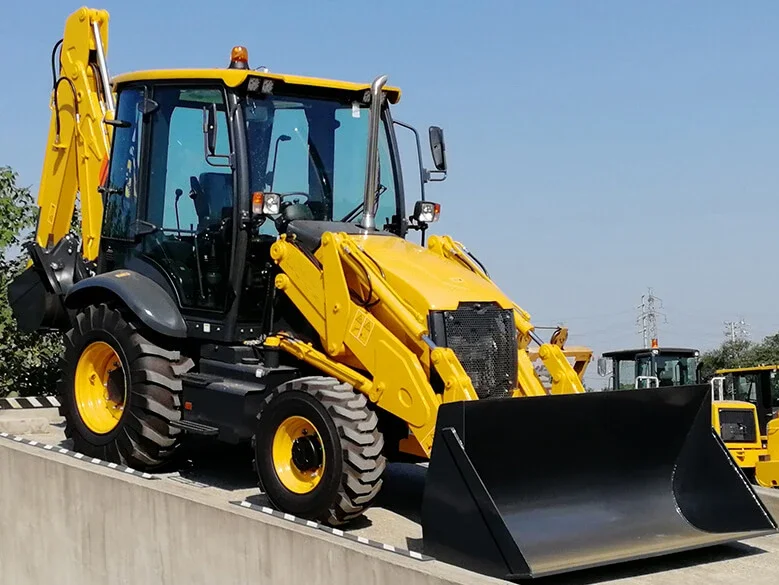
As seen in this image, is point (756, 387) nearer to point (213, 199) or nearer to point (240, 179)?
point (213, 199)

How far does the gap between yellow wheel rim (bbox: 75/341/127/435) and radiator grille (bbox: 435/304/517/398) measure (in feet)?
9.57

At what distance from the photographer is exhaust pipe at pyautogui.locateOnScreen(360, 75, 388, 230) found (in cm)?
820

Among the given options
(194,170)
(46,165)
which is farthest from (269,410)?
(46,165)

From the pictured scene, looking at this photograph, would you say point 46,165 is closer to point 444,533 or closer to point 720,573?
point 444,533

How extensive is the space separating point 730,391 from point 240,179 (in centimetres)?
1179

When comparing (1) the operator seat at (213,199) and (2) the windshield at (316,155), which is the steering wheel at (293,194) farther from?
(1) the operator seat at (213,199)

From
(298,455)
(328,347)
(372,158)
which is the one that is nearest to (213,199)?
(372,158)

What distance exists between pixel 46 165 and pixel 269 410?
174 inches

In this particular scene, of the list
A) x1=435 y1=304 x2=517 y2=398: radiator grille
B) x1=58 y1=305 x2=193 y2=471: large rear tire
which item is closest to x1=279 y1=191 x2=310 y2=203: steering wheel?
x1=58 y1=305 x2=193 y2=471: large rear tire

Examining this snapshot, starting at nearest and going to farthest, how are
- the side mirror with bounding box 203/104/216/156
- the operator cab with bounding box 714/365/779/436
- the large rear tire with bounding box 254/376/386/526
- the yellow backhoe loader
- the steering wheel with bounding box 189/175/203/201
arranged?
the yellow backhoe loader < the large rear tire with bounding box 254/376/386/526 < the side mirror with bounding box 203/104/216/156 < the steering wheel with bounding box 189/175/203/201 < the operator cab with bounding box 714/365/779/436

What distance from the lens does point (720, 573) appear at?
255 inches

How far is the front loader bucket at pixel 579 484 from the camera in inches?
239

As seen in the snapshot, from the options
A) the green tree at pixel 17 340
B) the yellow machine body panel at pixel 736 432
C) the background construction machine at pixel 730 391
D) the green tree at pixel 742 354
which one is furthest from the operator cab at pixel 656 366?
the green tree at pixel 742 354

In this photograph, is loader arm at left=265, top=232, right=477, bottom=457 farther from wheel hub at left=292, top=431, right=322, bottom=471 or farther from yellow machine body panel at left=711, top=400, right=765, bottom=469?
yellow machine body panel at left=711, top=400, right=765, bottom=469
